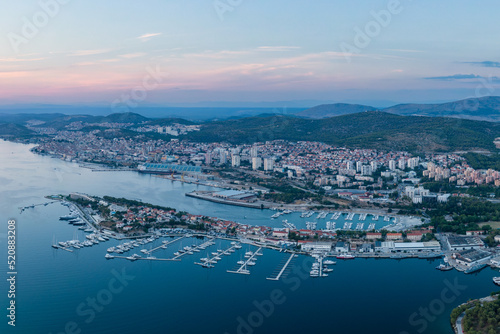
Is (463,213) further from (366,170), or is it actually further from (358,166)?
(358,166)

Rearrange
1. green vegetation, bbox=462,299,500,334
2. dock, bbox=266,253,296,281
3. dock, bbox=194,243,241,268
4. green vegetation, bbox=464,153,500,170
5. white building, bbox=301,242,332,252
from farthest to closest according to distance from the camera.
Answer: green vegetation, bbox=464,153,500,170 < white building, bbox=301,242,332,252 < dock, bbox=194,243,241,268 < dock, bbox=266,253,296,281 < green vegetation, bbox=462,299,500,334

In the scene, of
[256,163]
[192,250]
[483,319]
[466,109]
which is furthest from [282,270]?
[466,109]

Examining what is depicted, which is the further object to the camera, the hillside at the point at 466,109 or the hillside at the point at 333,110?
the hillside at the point at 333,110

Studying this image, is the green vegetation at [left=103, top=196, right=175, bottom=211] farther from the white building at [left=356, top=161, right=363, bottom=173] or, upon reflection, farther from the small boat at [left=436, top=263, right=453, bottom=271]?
the white building at [left=356, top=161, right=363, bottom=173]

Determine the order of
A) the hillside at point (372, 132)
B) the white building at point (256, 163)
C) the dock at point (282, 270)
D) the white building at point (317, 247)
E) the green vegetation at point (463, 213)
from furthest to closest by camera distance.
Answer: the hillside at point (372, 132), the white building at point (256, 163), the green vegetation at point (463, 213), the white building at point (317, 247), the dock at point (282, 270)

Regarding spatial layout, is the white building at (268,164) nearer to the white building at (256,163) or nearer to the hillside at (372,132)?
the white building at (256,163)

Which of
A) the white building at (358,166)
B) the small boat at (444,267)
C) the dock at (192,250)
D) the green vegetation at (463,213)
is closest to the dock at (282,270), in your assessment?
the dock at (192,250)

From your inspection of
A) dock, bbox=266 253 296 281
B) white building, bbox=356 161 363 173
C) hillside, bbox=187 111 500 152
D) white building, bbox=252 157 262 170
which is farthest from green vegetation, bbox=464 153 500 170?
dock, bbox=266 253 296 281

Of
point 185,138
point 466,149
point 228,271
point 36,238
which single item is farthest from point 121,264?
point 185,138

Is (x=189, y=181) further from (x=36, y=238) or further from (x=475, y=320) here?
(x=475, y=320)

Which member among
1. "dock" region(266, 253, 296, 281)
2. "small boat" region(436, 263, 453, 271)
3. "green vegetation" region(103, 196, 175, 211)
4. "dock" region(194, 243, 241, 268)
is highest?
"green vegetation" region(103, 196, 175, 211)
